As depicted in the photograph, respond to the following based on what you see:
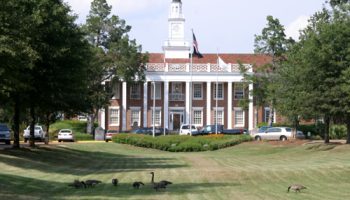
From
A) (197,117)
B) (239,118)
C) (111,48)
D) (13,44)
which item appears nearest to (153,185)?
(13,44)

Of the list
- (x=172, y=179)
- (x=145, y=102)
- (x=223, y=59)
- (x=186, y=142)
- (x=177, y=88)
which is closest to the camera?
(x=172, y=179)

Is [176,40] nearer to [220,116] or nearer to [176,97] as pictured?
[176,97]

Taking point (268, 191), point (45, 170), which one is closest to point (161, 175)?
point (45, 170)

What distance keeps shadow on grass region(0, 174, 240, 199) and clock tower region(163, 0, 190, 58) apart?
6968cm

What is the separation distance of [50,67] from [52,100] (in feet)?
6.97

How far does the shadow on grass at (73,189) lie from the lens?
22.1 m

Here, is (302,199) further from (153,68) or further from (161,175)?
(153,68)

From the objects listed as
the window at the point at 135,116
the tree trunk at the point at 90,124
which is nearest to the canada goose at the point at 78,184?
the tree trunk at the point at 90,124

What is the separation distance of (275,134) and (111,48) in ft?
76.6

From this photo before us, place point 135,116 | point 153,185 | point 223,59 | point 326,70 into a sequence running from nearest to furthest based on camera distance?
point 153,185, point 326,70, point 135,116, point 223,59

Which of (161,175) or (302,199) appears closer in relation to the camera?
(302,199)

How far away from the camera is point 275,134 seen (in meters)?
67.3

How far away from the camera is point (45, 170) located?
3222 cm

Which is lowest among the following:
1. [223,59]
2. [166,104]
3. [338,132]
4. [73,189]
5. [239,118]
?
[73,189]
